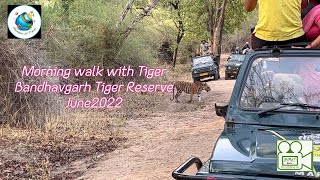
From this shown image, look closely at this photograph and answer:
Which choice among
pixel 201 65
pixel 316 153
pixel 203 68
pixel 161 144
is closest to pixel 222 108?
pixel 316 153

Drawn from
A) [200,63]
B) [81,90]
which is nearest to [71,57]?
[81,90]

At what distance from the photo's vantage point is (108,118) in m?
14.9

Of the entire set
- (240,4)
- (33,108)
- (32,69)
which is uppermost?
(240,4)

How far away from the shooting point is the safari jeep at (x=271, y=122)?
3.44m

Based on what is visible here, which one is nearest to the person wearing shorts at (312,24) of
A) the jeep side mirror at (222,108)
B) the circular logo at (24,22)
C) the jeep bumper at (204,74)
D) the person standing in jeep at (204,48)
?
the jeep side mirror at (222,108)

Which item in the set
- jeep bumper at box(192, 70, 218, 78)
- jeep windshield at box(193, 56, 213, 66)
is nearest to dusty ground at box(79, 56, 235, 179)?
jeep bumper at box(192, 70, 218, 78)

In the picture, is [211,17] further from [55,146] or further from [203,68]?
[55,146]

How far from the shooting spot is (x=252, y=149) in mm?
3672

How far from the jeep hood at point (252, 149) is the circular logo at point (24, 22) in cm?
940

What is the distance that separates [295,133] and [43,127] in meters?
9.15

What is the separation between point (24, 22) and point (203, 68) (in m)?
14.3

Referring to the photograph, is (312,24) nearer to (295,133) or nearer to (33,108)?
(295,133)

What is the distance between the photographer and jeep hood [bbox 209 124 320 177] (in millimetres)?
3436

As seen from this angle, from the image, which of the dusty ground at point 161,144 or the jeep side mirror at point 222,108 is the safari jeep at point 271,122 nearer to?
the jeep side mirror at point 222,108
